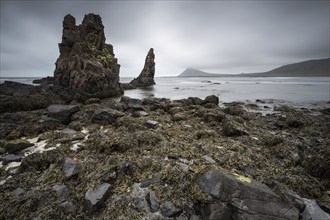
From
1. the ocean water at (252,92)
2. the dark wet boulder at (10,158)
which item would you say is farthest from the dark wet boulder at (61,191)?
the ocean water at (252,92)

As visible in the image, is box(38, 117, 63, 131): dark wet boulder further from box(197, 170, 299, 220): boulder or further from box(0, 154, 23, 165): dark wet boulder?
box(197, 170, 299, 220): boulder

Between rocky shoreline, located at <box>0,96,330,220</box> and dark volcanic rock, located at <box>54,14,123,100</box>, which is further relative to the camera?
dark volcanic rock, located at <box>54,14,123,100</box>

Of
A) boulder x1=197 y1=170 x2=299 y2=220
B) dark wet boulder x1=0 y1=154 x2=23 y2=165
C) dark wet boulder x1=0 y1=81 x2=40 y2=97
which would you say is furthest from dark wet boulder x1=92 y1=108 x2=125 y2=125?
dark wet boulder x1=0 y1=81 x2=40 y2=97

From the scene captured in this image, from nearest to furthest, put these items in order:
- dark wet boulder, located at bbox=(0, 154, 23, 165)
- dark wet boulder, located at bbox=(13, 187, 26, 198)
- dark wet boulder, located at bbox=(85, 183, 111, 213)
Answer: dark wet boulder, located at bbox=(85, 183, 111, 213)
dark wet boulder, located at bbox=(13, 187, 26, 198)
dark wet boulder, located at bbox=(0, 154, 23, 165)

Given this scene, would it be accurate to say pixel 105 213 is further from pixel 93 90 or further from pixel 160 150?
pixel 93 90

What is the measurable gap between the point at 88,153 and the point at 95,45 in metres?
30.9

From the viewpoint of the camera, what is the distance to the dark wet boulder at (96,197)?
9.98 ft

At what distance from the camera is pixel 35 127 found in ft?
23.0

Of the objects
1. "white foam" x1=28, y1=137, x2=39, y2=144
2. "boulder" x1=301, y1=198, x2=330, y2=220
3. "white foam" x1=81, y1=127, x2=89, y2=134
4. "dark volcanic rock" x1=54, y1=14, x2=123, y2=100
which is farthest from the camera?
"dark volcanic rock" x1=54, y1=14, x2=123, y2=100

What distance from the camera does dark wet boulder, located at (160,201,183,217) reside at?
2.91 m

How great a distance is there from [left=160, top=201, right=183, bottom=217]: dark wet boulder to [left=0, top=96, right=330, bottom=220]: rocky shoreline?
17 mm

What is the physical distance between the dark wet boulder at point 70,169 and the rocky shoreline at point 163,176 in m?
0.03

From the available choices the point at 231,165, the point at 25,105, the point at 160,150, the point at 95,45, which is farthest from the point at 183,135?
the point at 95,45

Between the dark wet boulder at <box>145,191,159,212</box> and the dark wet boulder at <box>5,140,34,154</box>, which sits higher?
the dark wet boulder at <box>5,140,34,154</box>
